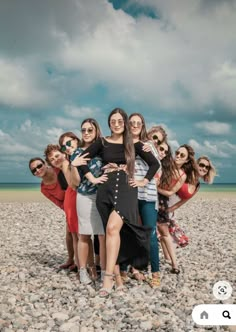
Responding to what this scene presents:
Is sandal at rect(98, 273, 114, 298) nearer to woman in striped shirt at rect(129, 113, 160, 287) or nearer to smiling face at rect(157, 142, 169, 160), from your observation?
woman in striped shirt at rect(129, 113, 160, 287)

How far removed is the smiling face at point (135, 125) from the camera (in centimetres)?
628

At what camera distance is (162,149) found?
6859 mm

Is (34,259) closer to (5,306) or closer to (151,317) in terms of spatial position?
(5,306)

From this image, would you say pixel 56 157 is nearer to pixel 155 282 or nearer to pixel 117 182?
pixel 117 182

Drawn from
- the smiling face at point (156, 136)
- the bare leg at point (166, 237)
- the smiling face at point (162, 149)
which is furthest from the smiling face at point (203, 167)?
the bare leg at point (166, 237)

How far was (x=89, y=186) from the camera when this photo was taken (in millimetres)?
6336

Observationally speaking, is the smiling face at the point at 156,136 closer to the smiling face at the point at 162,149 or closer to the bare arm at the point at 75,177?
the smiling face at the point at 162,149

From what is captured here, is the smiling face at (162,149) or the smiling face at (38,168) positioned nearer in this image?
the smiling face at (162,149)

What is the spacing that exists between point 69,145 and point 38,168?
757 mm

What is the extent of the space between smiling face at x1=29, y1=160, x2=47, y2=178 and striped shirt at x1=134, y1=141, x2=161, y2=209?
1619 mm

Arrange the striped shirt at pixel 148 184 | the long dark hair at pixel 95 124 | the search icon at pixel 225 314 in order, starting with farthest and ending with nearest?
the long dark hair at pixel 95 124 < the striped shirt at pixel 148 184 < the search icon at pixel 225 314

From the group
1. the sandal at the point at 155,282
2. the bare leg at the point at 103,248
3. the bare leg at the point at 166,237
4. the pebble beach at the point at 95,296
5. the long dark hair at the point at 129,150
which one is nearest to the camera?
the pebble beach at the point at 95,296

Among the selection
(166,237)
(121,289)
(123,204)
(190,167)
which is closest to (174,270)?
(166,237)

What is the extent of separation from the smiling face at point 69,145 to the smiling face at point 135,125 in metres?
0.89
